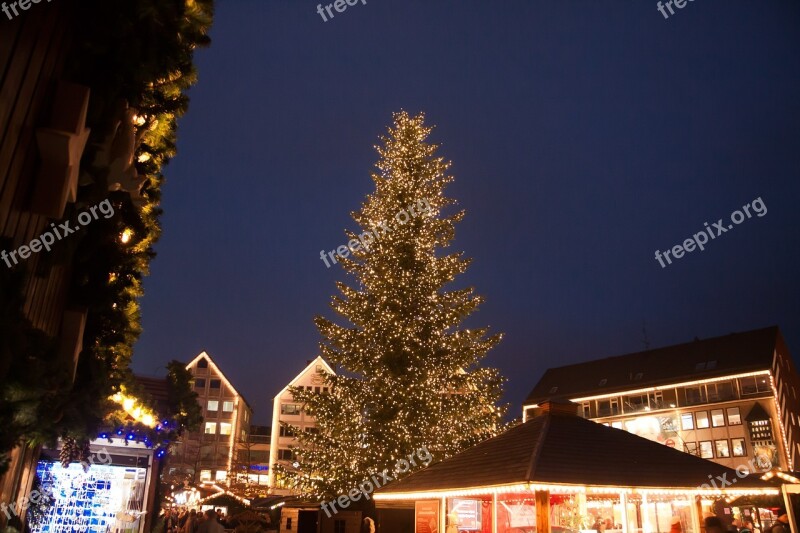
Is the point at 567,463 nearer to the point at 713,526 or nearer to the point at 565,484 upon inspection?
the point at 565,484

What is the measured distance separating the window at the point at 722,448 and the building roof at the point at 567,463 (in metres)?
35.3

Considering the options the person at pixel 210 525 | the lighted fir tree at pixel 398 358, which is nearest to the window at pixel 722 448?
the lighted fir tree at pixel 398 358

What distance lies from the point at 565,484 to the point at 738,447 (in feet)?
133

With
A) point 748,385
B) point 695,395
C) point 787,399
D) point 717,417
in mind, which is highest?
point 748,385

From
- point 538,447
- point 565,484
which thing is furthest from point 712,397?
point 565,484

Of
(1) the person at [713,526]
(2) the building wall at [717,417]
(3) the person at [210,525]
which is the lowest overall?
(3) the person at [210,525]

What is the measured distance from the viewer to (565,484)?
10.4 metres

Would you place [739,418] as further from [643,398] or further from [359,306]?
[359,306]

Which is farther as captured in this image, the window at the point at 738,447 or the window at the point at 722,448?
the window at the point at 722,448

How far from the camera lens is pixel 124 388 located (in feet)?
28.9

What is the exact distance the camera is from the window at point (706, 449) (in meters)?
44.8

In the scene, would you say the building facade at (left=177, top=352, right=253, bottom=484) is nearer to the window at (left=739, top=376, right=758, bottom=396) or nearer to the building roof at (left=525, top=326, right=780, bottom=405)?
the building roof at (left=525, top=326, right=780, bottom=405)

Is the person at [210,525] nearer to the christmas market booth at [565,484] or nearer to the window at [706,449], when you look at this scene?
the christmas market booth at [565,484]

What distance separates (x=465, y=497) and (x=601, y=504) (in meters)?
3.43
